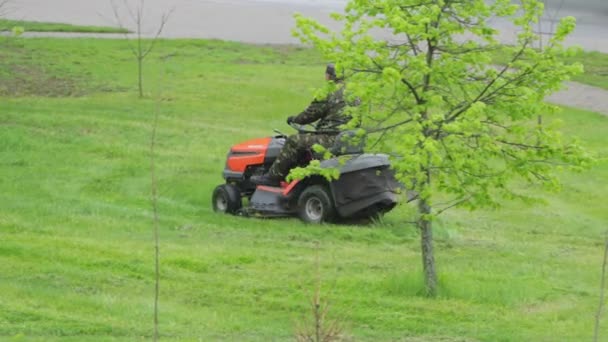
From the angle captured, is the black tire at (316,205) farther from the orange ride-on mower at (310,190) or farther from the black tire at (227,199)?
the black tire at (227,199)

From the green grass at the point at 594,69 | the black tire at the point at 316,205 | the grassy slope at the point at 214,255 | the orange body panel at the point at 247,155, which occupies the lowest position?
the grassy slope at the point at 214,255

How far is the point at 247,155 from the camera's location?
47.5 ft

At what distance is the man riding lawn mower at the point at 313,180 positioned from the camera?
519 inches

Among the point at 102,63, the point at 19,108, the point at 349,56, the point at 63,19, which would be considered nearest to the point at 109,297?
the point at 349,56

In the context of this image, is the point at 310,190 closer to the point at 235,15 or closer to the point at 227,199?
the point at 227,199

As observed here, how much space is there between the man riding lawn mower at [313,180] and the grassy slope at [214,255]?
10.3 inches

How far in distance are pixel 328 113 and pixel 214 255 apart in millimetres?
2570

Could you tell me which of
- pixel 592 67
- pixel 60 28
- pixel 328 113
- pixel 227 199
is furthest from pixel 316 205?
pixel 60 28

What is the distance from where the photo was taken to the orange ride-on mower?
13.2m

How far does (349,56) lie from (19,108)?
13.4m

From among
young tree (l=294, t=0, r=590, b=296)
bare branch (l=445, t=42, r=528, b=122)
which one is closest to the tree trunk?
young tree (l=294, t=0, r=590, b=296)

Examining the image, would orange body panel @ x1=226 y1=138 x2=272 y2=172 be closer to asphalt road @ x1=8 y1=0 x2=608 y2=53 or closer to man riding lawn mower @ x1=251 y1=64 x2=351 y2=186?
man riding lawn mower @ x1=251 y1=64 x2=351 y2=186

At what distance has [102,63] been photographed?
29.2 m

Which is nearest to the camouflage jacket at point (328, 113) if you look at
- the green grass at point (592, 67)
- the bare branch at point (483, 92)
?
the bare branch at point (483, 92)
